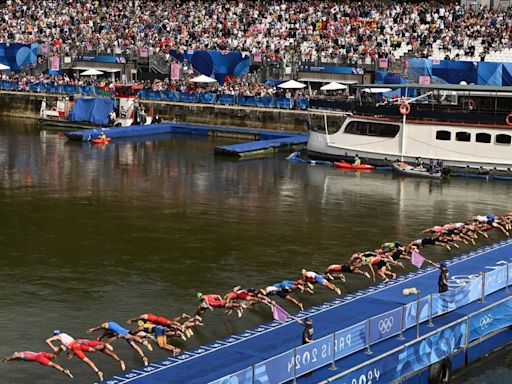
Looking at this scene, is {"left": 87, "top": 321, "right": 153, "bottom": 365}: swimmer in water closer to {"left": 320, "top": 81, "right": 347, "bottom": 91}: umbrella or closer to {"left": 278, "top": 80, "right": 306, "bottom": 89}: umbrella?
{"left": 320, "top": 81, "right": 347, "bottom": 91}: umbrella

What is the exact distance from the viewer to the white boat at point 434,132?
202ft

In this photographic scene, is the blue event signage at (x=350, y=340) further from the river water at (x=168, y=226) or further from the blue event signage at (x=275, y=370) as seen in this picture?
the river water at (x=168, y=226)

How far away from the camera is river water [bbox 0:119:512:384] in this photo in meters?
32.0

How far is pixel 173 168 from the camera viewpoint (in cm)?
6281

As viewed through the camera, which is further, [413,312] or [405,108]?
[405,108]

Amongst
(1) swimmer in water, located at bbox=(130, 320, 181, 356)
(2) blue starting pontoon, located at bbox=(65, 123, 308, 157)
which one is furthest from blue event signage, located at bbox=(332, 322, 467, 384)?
(2) blue starting pontoon, located at bbox=(65, 123, 308, 157)

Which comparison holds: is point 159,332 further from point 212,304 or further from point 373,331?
point 373,331

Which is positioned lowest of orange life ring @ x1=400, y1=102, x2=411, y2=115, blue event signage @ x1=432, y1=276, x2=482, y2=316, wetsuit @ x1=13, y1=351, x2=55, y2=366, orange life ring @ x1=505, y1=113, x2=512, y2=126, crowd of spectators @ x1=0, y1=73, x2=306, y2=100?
wetsuit @ x1=13, y1=351, x2=55, y2=366

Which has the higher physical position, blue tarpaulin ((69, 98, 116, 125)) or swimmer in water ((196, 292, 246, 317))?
blue tarpaulin ((69, 98, 116, 125))

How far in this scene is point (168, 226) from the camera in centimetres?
4528

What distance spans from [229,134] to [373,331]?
175 ft

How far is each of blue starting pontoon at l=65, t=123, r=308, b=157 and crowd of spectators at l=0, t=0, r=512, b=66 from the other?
12.5 metres

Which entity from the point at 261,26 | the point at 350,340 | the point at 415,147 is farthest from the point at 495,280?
the point at 261,26

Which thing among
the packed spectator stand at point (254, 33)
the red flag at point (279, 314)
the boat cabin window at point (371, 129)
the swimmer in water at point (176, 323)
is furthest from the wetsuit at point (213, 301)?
the packed spectator stand at point (254, 33)
